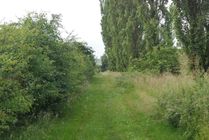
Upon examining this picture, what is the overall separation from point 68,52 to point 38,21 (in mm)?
2120

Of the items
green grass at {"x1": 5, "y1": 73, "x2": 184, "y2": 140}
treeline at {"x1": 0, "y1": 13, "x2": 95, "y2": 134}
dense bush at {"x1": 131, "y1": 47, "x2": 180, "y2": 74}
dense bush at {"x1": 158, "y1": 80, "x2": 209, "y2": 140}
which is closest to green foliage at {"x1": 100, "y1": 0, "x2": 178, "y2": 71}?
dense bush at {"x1": 131, "y1": 47, "x2": 180, "y2": 74}

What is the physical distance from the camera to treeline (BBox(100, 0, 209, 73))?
24.6 m

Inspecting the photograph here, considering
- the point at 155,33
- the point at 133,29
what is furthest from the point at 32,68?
the point at 133,29

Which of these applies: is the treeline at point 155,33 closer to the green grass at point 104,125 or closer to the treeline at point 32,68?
the green grass at point 104,125

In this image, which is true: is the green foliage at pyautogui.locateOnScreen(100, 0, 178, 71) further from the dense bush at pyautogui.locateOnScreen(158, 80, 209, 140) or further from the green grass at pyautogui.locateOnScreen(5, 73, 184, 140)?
the dense bush at pyautogui.locateOnScreen(158, 80, 209, 140)

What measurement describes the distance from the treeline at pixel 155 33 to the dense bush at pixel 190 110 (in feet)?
28.0

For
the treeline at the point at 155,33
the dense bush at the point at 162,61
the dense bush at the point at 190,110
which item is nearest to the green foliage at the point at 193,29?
the treeline at the point at 155,33

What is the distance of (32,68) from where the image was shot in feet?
54.8

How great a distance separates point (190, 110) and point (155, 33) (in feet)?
87.1

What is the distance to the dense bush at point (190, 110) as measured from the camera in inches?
496

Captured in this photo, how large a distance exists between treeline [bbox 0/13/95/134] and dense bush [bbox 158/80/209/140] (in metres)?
4.71

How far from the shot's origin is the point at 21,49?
50.5 feet

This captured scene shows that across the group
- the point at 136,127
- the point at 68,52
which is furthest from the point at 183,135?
the point at 68,52

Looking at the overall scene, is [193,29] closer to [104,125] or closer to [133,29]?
[104,125]
